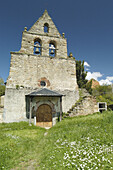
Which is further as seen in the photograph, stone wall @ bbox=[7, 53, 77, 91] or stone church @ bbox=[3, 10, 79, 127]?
stone wall @ bbox=[7, 53, 77, 91]

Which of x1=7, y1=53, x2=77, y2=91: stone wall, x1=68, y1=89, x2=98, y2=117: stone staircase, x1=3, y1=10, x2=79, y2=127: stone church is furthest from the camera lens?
x1=7, y1=53, x2=77, y2=91: stone wall

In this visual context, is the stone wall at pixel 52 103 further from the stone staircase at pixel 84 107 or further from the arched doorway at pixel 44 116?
the stone staircase at pixel 84 107

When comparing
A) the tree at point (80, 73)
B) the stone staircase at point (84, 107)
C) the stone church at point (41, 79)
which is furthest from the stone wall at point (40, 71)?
the tree at point (80, 73)

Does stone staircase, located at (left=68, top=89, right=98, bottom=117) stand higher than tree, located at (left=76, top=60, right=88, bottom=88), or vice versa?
tree, located at (left=76, top=60, right=88, bottom=88)

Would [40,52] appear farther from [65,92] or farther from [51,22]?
[65,92]

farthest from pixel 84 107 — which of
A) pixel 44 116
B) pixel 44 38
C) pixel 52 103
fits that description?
pixel 44 38

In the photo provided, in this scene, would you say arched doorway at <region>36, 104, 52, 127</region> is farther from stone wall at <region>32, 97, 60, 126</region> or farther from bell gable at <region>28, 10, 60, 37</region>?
bell gable at <region>28, 10, 60, 37</region>

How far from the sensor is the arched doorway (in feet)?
33.3

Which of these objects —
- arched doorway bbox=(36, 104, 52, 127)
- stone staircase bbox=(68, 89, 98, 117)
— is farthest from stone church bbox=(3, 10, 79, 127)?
stone staircase bbox=(68, 89, 98, 117)

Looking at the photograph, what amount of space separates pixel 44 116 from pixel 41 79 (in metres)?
3.51

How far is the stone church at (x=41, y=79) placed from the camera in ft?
32.3

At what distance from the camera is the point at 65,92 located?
37.5 ft

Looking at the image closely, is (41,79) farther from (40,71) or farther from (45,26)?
(45,26)

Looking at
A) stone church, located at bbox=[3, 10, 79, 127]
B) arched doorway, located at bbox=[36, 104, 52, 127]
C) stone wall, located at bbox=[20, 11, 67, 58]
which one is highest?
stone wall, located at bbox=[20, 11, 67, 58]
